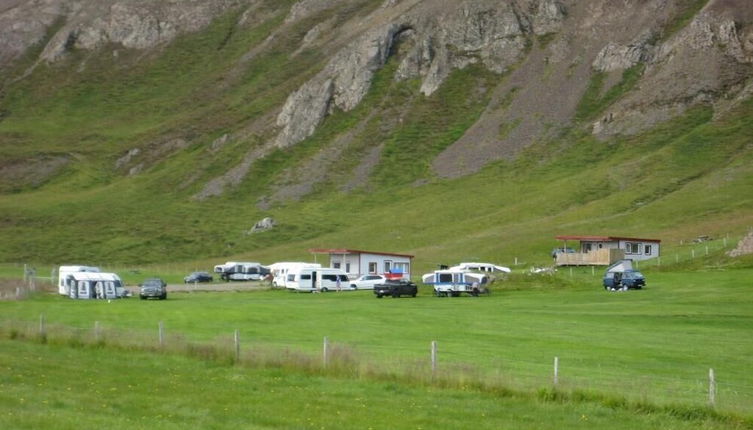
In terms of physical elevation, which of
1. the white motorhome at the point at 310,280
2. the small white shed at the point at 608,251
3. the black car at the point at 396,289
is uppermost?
the small white shed at the point at 608,251

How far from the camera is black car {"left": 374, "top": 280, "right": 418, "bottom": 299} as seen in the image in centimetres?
7869

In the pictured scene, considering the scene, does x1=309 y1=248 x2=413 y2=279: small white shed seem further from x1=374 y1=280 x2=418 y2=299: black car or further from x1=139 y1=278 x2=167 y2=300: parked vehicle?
x1=139 y1=278 x2=167 y2=300: parked vehicle

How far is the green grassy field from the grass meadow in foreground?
16cm

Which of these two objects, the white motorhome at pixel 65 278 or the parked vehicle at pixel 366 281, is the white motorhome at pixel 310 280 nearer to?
the parked vehicle at pixel 366 281

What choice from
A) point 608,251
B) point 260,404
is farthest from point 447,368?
point 608,251

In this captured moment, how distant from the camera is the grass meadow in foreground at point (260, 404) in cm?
2645

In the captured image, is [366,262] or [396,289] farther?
[366,262]

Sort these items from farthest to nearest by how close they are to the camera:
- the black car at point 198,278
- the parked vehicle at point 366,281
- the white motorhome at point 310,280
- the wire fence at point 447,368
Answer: the black car at point 198,278
the parked vehicle at point 366,281
the white motorhome at point 310,280
the wire fence at point 447,368

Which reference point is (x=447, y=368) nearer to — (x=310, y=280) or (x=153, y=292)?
(x=153, y=292)

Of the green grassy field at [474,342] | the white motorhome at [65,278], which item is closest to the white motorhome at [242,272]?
the white motorhome at [65,278]

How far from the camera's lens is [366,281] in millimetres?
92312

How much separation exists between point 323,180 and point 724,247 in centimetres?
9742

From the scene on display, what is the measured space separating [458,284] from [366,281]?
1557cm

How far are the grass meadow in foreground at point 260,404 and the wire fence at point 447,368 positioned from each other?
71 centimetres
